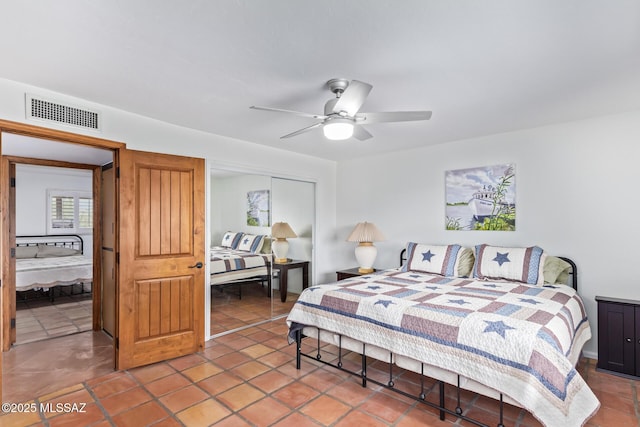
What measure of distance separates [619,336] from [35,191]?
29.6 ft

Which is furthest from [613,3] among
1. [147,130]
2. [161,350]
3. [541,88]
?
[161,350]

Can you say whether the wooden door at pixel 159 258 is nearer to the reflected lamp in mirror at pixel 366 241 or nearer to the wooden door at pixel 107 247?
the wooden door at pixel 107 247

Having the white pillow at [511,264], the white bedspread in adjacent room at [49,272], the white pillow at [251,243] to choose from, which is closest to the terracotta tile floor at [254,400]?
the white pillow at [511,264]

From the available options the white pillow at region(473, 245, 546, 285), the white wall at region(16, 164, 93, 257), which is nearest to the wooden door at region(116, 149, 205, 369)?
the white pillow at region(473, 245, 546, 285)

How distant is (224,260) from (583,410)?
366cm

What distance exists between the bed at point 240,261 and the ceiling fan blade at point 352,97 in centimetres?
252

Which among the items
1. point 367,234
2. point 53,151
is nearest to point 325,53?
point 367,234

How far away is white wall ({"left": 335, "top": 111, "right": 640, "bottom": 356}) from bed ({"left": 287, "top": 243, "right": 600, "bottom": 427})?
0.29m

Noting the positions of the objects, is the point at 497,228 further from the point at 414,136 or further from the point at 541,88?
the point at 541,88

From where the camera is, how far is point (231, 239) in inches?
173

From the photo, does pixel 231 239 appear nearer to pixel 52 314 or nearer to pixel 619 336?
pixel 52 314

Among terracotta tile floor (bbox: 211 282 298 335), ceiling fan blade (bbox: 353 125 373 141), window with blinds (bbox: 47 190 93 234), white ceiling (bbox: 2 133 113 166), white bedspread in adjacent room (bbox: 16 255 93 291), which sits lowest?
terracotta tile floor (bbox: 211 282 298 335)

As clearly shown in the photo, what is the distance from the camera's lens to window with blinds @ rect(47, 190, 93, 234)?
6.61 meters

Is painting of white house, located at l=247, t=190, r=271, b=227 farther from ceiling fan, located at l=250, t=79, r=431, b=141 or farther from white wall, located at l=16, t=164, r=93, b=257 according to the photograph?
white wall, located at l=16, t=164, r=93, b=257
